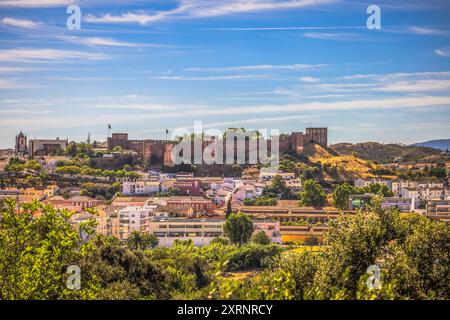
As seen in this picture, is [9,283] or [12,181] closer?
[9,283]

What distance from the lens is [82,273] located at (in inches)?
395

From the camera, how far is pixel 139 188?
39812 millimetres

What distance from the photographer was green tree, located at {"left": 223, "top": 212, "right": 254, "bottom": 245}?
86.5 ft

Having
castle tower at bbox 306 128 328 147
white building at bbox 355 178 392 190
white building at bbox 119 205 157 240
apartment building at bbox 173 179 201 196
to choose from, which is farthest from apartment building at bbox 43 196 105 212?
castle tower at bbox 306 128 328 147

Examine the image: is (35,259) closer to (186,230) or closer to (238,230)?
(238,230)

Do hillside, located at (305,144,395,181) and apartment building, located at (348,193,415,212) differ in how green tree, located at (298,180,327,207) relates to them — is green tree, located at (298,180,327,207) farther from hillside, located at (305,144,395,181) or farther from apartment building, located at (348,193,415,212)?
hillside, located at (305,144,395,181)

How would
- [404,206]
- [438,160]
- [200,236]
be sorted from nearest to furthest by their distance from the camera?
[200,236]
[404,206]
[438,160]

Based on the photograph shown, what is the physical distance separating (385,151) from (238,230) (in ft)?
157

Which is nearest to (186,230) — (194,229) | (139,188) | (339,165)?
(194,229)

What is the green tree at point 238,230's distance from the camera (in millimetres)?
26359
